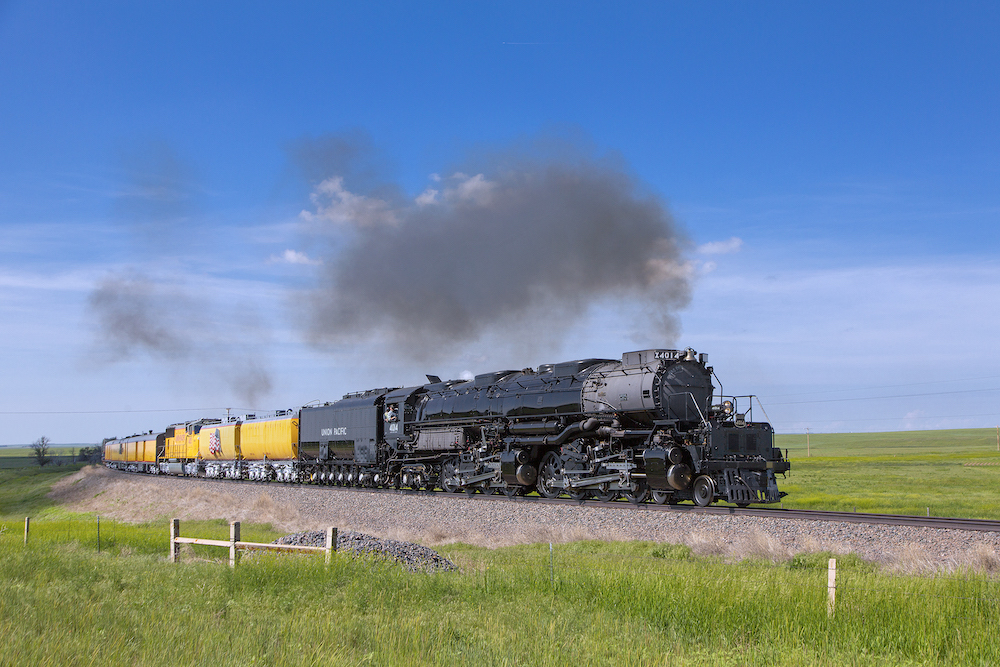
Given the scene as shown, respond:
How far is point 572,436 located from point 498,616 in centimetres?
1312

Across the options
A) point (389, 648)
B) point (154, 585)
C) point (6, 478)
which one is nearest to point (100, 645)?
point (389, 648)

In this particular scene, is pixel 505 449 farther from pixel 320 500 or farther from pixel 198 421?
pixel 198 421

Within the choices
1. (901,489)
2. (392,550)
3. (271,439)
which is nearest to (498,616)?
(392,550)

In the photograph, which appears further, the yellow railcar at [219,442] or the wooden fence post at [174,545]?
the yellow railcar at [219,442]

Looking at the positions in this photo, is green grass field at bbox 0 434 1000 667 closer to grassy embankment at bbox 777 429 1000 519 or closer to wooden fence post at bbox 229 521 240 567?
wooden fence post at bbox 229 521 240 567

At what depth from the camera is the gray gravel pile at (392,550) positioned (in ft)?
46.7

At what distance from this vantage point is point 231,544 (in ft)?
48.0

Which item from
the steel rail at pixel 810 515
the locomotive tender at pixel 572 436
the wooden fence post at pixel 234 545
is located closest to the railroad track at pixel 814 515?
the steel rail at pixel 810 515

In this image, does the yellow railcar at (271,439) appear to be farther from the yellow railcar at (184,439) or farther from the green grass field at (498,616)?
the green grass field at (498,616)

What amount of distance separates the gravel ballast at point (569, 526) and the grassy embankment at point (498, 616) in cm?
189

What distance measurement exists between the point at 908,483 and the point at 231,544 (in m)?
41.4

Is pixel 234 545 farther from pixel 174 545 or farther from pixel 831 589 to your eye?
pixel 831 589

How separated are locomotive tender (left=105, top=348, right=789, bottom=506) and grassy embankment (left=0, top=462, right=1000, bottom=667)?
6010mm

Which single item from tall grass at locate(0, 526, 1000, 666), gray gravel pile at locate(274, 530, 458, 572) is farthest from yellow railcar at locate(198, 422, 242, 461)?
tall grass at locate(0, 526, 1000, 666)
